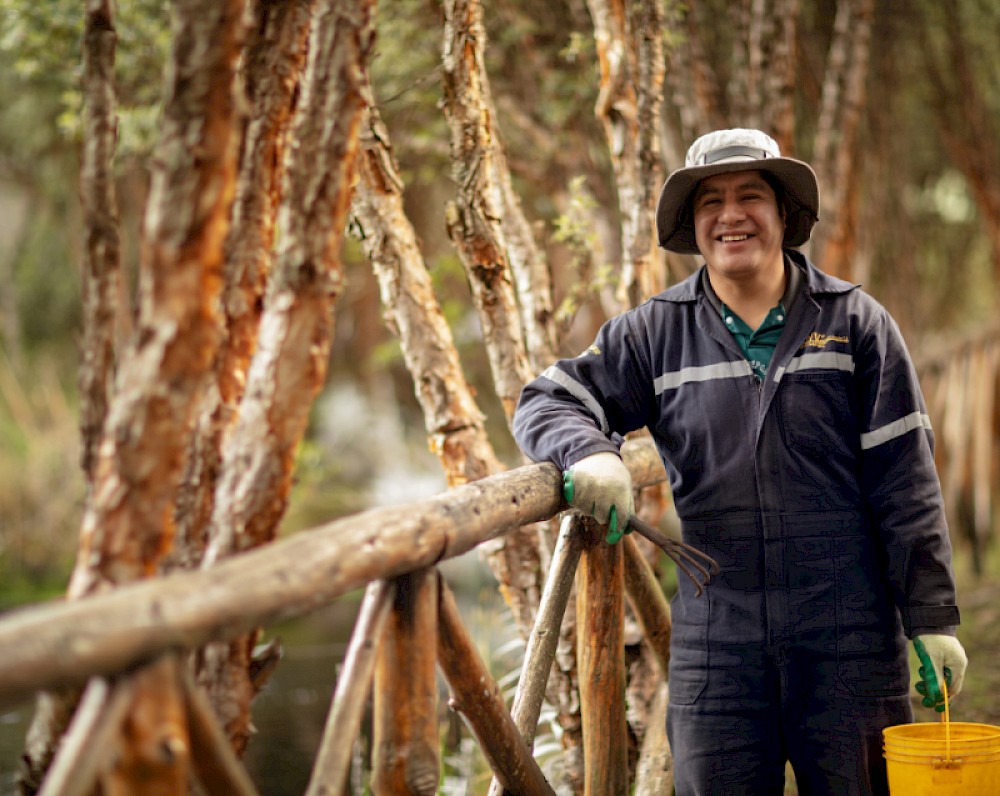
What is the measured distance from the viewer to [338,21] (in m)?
1.68

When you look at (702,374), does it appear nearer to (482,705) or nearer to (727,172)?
(727,172)

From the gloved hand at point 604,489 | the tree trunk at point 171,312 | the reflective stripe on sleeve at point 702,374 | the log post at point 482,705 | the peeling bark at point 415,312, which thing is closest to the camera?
the tree trunk at point 171,312

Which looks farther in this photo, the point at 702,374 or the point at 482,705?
the point at 702,374

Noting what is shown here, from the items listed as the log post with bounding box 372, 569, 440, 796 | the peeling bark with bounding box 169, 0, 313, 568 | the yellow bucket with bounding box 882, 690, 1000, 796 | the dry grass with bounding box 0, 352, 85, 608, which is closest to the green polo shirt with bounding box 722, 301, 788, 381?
the yellow bucket with bounding box 882, 690, 1000, 796

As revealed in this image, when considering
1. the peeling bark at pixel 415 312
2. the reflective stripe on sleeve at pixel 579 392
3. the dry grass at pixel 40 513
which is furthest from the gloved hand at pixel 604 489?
the dry grass at pixel 40 513

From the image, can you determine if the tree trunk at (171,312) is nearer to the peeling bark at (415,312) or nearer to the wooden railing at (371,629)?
the wooden railing at (371,629)

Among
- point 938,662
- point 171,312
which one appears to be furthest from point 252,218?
point 938,662

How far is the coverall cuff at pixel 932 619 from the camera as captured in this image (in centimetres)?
216

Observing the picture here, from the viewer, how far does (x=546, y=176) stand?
6.93 meters

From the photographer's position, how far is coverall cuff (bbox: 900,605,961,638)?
2164 millimetres

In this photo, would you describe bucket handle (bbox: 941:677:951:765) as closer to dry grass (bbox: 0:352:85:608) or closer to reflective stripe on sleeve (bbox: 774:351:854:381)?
reflective stripe on sleeve (bbox: 774:351:854:381)

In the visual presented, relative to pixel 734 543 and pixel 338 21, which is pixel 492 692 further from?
pixel 338 21

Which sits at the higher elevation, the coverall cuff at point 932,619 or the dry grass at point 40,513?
the dry grass at point 40,513

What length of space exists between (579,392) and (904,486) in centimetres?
70
